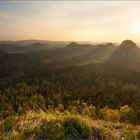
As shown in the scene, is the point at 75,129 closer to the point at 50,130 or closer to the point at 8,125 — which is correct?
the point at 50,130

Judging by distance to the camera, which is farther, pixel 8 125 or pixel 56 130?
pixel 8 125

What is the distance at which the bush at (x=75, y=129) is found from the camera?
29.2 ft

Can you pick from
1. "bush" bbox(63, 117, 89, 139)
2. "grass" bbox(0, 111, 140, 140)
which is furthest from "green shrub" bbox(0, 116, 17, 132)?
"bush" bbox(63, 117, 89, 139)

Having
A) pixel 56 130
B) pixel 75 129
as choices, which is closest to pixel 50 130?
pixel 56 130

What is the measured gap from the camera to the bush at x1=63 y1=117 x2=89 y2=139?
8891mm

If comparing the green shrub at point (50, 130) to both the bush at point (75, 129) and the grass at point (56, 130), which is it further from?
the bush at point (75, 129)

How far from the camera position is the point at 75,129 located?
9.12 metres

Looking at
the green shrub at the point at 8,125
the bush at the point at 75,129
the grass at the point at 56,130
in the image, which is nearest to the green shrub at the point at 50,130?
the grass at the point at 56,130

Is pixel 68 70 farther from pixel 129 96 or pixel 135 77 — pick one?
pixel 129 96

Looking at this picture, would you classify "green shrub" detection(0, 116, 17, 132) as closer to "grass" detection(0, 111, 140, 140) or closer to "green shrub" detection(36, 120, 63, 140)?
"grass" detection(0, 111, 140, 140)

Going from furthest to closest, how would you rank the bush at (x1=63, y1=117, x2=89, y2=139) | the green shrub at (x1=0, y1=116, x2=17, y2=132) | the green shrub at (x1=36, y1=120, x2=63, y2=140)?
the green shrub at (x1=0, y1=116, x2=17, y2=132), the bush at (x1=63, y1=117, x2=89, y2=139), the green shrub at (x1=36, y1=120, x2=63, y2=140)

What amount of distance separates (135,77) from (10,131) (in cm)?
12415

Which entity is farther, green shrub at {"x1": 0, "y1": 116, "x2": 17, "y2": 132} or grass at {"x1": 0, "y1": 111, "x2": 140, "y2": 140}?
green shrub at {"x1": 0, "y1": 116, "x2": 17, "y2": 132}

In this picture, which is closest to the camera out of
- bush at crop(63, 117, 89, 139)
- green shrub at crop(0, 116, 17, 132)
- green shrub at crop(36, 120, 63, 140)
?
green shrub at crop(36, 120, 63, 140)
